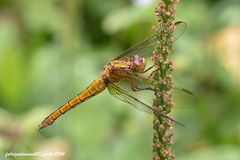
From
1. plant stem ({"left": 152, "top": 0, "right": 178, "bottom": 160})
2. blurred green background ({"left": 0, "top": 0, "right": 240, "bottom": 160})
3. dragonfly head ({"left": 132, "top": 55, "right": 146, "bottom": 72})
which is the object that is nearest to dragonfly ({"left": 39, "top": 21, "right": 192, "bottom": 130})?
dragonfly head ({"left": 132, "top": 55, "right": 146, "bottom": 72})

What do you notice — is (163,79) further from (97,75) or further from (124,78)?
(97,75)

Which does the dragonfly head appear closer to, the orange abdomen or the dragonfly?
the dragonfly

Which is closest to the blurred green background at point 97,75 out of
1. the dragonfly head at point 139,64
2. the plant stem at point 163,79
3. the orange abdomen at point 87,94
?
the orange abdomen at point 87,94

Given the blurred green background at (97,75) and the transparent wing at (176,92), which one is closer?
the transparent wing at (176,92)

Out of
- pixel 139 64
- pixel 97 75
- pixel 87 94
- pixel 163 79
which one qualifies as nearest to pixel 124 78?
pixel 139 64

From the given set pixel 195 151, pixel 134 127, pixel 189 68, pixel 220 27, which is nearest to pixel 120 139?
pixel 134 127

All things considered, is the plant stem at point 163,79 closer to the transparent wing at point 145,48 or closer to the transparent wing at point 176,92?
the transparent wing at point 176,92
